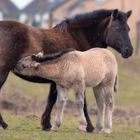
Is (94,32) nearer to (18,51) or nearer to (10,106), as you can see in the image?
(18,51)

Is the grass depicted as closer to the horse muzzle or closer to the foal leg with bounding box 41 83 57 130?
the foal leg with bounding box 41 83 57 130

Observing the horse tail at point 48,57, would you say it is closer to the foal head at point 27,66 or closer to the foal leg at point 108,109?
the foal head at point 27,66

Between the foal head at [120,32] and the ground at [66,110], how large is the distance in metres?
1.73

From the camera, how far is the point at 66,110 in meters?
20.7

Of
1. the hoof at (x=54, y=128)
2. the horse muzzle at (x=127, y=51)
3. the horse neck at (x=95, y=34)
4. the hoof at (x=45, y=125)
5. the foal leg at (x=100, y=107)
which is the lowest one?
the hoof at (x=45, y=125)

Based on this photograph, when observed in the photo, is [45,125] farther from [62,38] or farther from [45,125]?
[62,38]

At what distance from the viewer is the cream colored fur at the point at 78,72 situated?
12.3 meters

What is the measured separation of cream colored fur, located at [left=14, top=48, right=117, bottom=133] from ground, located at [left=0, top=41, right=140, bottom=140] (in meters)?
0.65

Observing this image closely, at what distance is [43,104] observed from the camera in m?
21.4

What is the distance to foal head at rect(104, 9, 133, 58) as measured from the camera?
13.6 meters

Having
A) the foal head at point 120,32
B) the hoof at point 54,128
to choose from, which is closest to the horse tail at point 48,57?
the hoof at point 54,128

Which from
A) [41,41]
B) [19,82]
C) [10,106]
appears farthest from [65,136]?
[19,82]

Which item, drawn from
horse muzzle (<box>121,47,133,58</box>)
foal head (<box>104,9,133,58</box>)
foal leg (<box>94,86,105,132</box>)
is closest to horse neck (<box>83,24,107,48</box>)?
foal head (<box>104,9,133,58</box>)

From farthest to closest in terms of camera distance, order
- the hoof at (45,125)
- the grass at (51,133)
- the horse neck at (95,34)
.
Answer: the horse neck at (95,34) < the hoof at (45,125) < the grass at (51,133)
